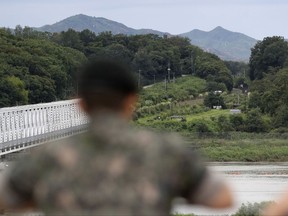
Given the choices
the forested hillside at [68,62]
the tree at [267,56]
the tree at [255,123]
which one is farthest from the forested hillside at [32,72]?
the tree at [267,56]

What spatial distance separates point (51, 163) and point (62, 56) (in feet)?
218

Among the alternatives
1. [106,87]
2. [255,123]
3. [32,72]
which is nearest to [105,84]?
[106,87]

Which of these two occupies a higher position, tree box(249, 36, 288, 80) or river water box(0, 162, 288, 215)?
tree box(249, 36, 288, 80)

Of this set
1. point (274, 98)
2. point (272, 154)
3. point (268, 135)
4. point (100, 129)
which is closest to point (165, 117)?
point (274, 98)

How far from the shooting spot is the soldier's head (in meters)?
2.29

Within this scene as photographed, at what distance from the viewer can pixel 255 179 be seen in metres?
32.3

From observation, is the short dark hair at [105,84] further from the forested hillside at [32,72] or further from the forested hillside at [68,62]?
the forested hillside at [32,72]

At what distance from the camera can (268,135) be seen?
4478cm

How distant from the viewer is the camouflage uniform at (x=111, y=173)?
82.9 inches

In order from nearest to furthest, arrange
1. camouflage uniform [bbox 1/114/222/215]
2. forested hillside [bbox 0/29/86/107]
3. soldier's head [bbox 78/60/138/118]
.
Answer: camouflage uniform [bbox 1/114/222/215]
soldier's head [bbox 78/60/138/118]
forested hillside [bbox 0/29/86/107]

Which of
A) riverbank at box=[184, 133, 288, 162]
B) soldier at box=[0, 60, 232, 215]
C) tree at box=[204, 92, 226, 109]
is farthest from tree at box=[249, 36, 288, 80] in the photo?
soldier at box=[0, 60, 232, 215]

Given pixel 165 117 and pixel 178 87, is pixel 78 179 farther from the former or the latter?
pixel 178 87

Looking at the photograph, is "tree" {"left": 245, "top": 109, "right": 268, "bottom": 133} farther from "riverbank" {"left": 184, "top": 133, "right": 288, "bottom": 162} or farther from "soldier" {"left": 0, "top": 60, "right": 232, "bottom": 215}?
"soldier" {"left": 0, "top": 60, "right": 232, "bottom": 215}

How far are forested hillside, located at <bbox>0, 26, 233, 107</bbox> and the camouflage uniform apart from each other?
17.5 meters
